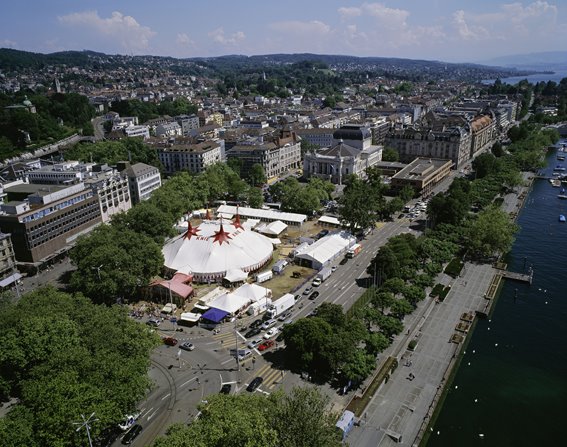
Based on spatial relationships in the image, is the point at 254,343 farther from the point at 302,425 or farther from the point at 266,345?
the point at 302,425

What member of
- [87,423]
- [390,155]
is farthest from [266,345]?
[390,155]

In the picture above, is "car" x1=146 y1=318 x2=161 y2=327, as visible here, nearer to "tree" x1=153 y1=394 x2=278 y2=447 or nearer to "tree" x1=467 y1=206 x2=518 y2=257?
"tree" x1=153 y1=394 x2=278 y2=447

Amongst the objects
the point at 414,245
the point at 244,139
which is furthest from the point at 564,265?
the point at 244,139

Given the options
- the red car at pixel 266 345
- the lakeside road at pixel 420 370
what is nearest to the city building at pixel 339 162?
the lakeside road at pixel 420 370

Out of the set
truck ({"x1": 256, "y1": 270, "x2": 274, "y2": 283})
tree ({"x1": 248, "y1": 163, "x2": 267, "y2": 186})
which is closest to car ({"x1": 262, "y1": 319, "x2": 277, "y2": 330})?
truck ({"x1": 256, "y1": 270, "x2": 274, "y2": 283})

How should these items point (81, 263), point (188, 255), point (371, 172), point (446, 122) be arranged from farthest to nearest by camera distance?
point (446, 122), point (371, 172), point (188, 255), point (81, 263)

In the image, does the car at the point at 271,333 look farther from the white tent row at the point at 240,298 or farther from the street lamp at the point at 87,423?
the street lamp at the point at 87,423

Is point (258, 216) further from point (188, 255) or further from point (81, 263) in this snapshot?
point (81, 263)
